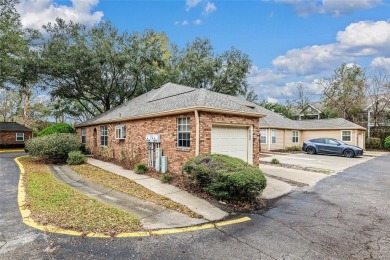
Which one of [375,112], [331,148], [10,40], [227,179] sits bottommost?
[331,148]

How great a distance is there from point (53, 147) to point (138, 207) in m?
9.53

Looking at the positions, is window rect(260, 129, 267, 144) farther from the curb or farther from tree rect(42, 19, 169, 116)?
the curb

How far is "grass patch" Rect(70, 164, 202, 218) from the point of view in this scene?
611cm

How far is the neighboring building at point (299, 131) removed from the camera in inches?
902

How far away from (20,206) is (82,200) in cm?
139

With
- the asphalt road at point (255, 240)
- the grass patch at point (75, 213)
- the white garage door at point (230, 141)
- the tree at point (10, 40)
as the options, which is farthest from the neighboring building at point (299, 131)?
the tree at point (10, 40)

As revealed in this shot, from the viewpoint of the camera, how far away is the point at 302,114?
133ft

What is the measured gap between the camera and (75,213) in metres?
5.36

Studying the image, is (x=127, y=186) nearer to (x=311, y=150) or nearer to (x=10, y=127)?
(x=311, y=150)

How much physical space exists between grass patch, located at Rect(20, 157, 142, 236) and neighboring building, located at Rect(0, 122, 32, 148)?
24967 mm

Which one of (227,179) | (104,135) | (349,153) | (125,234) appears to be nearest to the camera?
(125,234)

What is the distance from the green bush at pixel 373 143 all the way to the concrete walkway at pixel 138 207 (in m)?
31.3

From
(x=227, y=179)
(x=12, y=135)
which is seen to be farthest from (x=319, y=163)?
(x=12, y=135)

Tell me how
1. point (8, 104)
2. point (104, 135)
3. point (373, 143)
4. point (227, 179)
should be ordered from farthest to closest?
1. point (8, 104)
2. point (373, 143)
3. point (104, 135)
4. point (227, 179)
